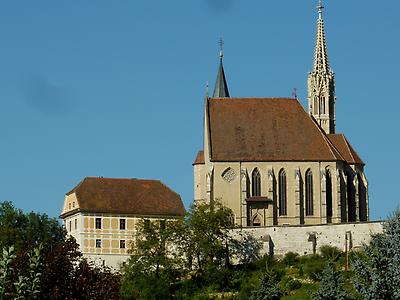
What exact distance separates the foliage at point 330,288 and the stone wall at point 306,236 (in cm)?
1784

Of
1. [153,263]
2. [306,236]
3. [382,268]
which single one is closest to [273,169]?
[306,236]

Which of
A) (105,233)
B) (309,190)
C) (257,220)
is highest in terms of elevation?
(309,190)

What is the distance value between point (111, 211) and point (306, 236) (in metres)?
21.4

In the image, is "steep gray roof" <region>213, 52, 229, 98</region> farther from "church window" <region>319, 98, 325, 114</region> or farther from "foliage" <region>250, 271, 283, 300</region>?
"foliage" <region>250, 271, 283, 300</region>

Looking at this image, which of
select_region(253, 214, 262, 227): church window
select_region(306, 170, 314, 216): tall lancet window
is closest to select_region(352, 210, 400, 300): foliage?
select_region(253, 214, 262, 227): church window

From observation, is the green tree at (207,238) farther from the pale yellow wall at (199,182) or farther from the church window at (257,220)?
the pale yellow wall at (199,182)

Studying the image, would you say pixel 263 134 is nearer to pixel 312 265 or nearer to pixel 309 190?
pixel 309 190

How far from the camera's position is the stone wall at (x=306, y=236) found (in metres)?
81.6

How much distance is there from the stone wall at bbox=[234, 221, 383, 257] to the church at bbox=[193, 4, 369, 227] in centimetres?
502

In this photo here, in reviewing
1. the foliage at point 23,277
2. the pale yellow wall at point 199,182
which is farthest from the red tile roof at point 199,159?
the foliage at point 23,277

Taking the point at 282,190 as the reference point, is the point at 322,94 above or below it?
above

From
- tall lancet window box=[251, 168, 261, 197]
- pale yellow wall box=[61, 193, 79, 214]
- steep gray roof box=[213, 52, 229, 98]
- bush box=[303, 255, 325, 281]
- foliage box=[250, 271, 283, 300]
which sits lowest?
foliage box=[250, 271, 283, 300]

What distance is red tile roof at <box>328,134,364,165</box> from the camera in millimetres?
94938

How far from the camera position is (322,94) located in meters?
107
